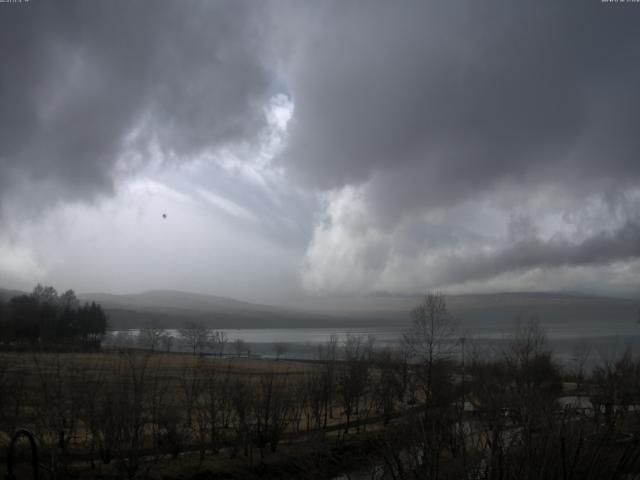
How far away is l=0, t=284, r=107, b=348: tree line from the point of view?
422 ft

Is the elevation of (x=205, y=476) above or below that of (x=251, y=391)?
below

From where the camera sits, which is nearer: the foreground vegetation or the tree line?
the foreground vegetation

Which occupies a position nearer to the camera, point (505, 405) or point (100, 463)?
point (505, 405)

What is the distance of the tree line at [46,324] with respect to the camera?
129m

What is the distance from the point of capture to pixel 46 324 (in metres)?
140

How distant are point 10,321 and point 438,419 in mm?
140717

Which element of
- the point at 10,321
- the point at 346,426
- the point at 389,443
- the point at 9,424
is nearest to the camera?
the point at 389,443

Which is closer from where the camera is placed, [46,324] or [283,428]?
[283,428]

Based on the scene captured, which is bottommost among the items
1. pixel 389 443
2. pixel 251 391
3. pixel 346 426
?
pixel 346 426

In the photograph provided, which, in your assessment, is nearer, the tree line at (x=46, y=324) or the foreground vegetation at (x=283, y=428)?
the foreground vegetation at (x=283, y=428)

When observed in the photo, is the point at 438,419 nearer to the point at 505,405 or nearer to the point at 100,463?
the point at 505,405

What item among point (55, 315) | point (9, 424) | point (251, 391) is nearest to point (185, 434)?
point (251, 391)

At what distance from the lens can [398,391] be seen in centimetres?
5147

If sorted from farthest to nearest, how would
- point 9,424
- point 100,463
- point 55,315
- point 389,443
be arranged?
point 55,315, point 100,463, point 9,424, point 389,443
